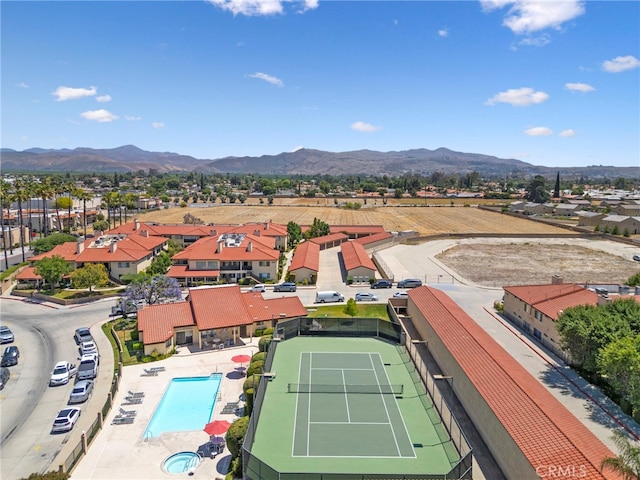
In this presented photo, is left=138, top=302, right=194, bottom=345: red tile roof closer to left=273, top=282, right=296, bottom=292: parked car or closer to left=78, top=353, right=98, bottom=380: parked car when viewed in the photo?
left=78, top=353, right=98, bottom=380: parked car

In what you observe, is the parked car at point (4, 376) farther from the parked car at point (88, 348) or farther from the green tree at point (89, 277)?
the green tree at point (89, 277)

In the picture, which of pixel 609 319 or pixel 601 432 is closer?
pixel 601 432

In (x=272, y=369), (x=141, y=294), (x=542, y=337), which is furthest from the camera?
(x=141, y=294)

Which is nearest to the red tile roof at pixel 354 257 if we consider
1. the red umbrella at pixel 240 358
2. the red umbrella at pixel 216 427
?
the red umbrella at pixel 240 358

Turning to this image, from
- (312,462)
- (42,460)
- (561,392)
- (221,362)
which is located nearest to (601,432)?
(561,392)

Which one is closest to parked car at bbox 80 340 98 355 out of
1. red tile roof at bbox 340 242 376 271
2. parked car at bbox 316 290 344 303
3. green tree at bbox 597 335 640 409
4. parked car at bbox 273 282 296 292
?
parked car at bbox 273 282 296 292

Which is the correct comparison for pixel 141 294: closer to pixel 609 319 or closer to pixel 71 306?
pixel 71 306
